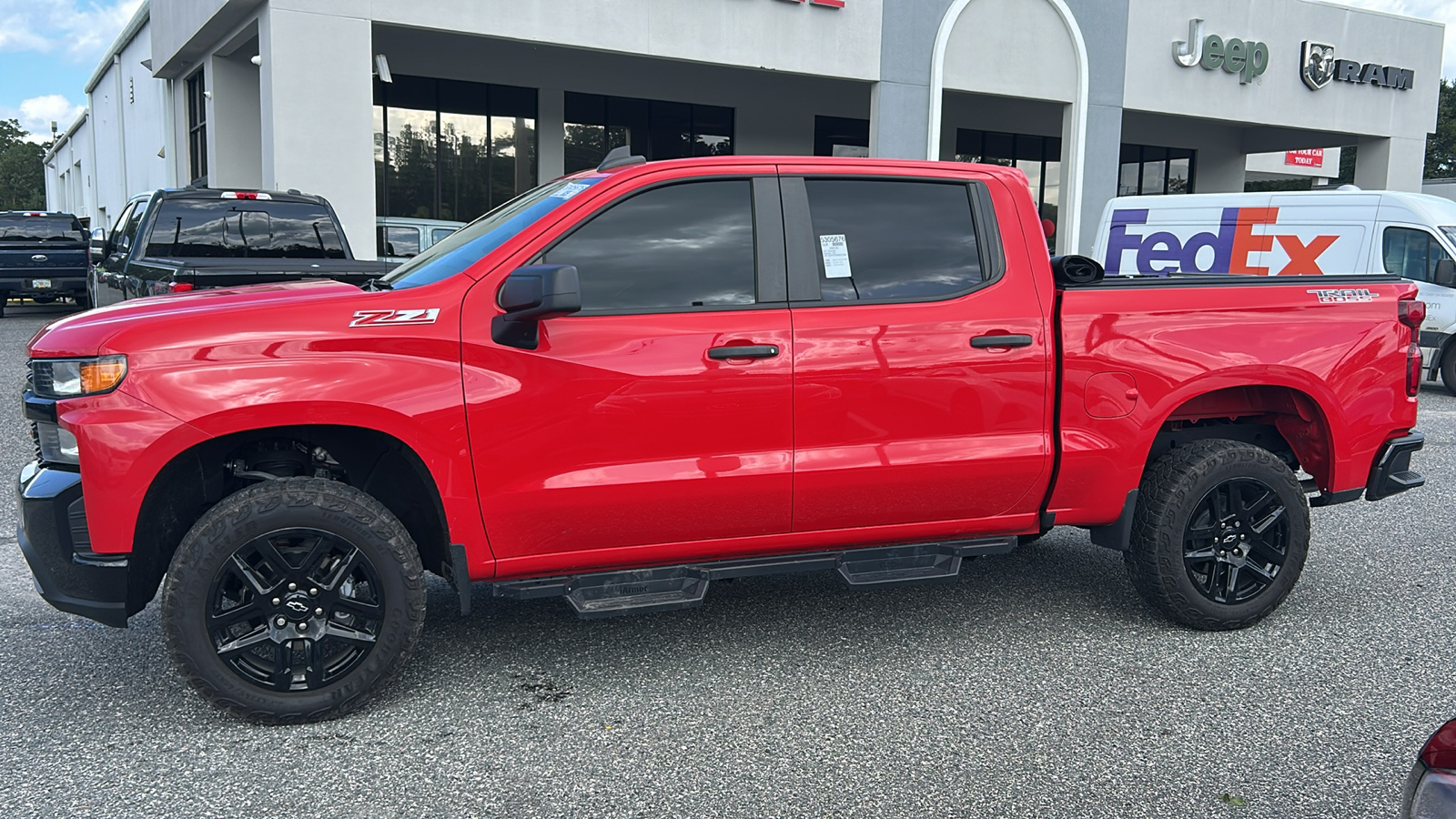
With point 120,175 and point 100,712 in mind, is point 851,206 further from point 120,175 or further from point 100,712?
point 120,175

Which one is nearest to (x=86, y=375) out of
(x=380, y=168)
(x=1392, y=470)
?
(x=1392, y=470)

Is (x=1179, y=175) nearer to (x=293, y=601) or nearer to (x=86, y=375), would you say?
(x=293, y=601)

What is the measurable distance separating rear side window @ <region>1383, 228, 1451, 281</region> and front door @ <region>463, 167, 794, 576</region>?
1213 cm

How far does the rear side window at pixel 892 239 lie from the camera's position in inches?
170

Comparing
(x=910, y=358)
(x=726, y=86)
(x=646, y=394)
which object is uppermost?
(x=726, y=86)

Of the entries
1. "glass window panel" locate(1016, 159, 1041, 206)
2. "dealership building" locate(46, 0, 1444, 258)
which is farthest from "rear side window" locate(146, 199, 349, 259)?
"glass window panel" locate(1016, 159, 1041, 206)

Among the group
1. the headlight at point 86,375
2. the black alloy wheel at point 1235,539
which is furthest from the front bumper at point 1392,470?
the headlight at point 86,375

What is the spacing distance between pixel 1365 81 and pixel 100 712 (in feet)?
92.6

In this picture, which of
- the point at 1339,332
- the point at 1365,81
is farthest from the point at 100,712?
the point at 1365,81

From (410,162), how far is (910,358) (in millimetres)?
18551

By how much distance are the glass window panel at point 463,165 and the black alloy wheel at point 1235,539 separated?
18330 mm

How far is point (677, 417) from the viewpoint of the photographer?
3.96 m

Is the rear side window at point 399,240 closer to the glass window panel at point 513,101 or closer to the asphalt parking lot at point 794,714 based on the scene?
the glass window panel at point 513,101

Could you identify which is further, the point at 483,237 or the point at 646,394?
the point at 483,237
